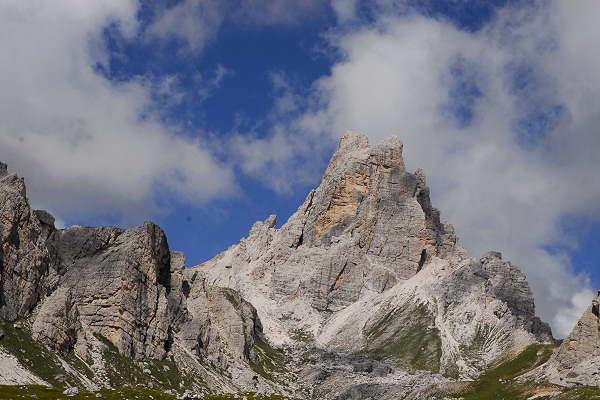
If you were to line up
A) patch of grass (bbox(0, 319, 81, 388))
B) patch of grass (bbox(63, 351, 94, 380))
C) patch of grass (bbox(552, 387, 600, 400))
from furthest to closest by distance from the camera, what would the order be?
patch of grass (bbox(63, 351, 94, 380)) → patch of grass (bbox(552, 387, 600, 400)) → patch of grass (bbox(0, 319, 81, 388))

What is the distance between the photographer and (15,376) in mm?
161750

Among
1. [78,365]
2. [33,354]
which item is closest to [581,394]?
[78,365]

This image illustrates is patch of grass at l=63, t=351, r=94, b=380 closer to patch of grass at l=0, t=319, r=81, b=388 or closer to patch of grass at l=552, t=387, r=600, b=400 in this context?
patch of grass at l=0, t=319, r=81, b=388

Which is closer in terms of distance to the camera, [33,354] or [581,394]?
[33,354]

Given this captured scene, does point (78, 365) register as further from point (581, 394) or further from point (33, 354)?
point (581, 394)

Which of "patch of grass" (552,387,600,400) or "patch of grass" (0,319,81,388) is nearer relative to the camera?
"patch of grass" (0,319,81,388)

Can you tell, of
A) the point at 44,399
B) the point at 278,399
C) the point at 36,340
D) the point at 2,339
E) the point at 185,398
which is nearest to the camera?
the point at 44,399

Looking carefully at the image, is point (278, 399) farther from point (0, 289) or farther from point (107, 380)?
point (0, 289)

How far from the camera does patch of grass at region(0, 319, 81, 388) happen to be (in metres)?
174

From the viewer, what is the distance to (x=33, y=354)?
180750 mm

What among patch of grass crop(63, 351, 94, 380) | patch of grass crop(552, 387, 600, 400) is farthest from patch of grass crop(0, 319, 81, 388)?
patch of grass crop(552, 387, 600, 400)

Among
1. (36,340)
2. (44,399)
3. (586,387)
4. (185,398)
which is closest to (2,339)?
(36,340)

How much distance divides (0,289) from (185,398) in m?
88.5

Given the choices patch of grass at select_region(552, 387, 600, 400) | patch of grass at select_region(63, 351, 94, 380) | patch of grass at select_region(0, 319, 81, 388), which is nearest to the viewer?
patch of grass at select_region(0, 319, 81, 388)
